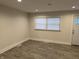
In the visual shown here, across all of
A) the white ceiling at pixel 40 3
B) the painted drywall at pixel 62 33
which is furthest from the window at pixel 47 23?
the white ceiling at pixel 40 3

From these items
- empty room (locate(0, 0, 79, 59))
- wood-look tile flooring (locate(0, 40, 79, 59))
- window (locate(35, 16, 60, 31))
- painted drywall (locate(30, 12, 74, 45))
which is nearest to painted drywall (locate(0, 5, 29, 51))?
empty room (locate(0, 0, 79, 59))

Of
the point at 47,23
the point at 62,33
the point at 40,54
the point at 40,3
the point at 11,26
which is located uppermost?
the point at 40,3

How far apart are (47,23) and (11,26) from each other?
2.58 metres

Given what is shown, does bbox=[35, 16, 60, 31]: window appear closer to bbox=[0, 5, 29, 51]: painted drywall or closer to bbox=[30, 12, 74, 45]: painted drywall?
bbox=[30, 12, 74, 45]: painted drywall

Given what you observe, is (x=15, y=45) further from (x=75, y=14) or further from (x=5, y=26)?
(x=75, y=14)

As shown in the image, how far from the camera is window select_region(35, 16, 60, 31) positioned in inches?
207

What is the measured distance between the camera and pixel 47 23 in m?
5.55

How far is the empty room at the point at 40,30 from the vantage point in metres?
3.70

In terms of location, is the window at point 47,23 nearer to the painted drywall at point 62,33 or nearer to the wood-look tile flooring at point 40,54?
the painted drywall at point 62,33

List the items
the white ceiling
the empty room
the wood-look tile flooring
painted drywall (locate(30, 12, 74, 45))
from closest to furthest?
the white ceiling → the wood-look tile flooring → the empty room → painted drywall (locate(30, 12, 74, 45))

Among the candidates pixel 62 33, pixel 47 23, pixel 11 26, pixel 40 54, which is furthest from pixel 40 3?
pixel 62 33

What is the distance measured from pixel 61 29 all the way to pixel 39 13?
2.03 metres

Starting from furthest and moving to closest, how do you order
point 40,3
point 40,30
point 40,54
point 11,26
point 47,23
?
point 40,30 → point 47,23 → point 11,26 → point 40,54 → point 40,3

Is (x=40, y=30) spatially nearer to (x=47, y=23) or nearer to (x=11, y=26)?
(x=47, y=23)
